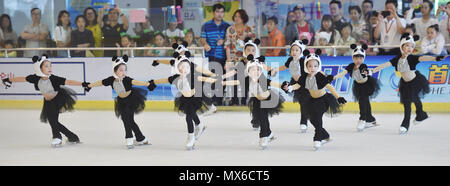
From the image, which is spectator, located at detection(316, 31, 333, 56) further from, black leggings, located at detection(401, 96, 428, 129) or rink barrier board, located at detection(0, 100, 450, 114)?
black leggings, located at detection(401, 96, 428, 129)

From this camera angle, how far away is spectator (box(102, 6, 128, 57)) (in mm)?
11422

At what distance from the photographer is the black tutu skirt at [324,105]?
6.84m

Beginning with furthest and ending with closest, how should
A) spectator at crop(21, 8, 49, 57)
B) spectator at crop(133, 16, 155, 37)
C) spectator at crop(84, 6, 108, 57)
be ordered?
1. spectator at crop(21, 8, 49, 57)
2. spectator at crop(84, 6, 108, 57)
3. spectator at crop(133, 16, 155, 37)

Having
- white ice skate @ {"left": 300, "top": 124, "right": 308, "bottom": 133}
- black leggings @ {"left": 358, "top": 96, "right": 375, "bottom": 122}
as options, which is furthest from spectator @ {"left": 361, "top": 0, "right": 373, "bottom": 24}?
white ice skate @ {"left": 300, "top": 124, "right": 308, "bottom": 133}

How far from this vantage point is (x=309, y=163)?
19.5ft

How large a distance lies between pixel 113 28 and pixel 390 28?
5275 millimetres

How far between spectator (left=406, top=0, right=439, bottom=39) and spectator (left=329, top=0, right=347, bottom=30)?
1127 millimetres

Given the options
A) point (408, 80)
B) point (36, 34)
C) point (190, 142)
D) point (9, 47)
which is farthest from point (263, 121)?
point (9, 47)

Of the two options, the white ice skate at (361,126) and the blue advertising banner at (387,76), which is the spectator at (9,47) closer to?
the blue advertising banner at (387,76)

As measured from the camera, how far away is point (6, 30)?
12.1 meters

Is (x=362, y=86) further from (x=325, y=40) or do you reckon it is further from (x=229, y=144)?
(x=325, y=40)

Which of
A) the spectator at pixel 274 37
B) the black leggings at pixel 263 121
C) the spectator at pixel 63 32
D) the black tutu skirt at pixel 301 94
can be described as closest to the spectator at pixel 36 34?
the spectator at pixel 63 32

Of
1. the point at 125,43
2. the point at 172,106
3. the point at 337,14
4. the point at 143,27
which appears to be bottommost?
the point at 172,106

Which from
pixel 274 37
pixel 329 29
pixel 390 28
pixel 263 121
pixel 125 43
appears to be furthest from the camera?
pixel 125 43
